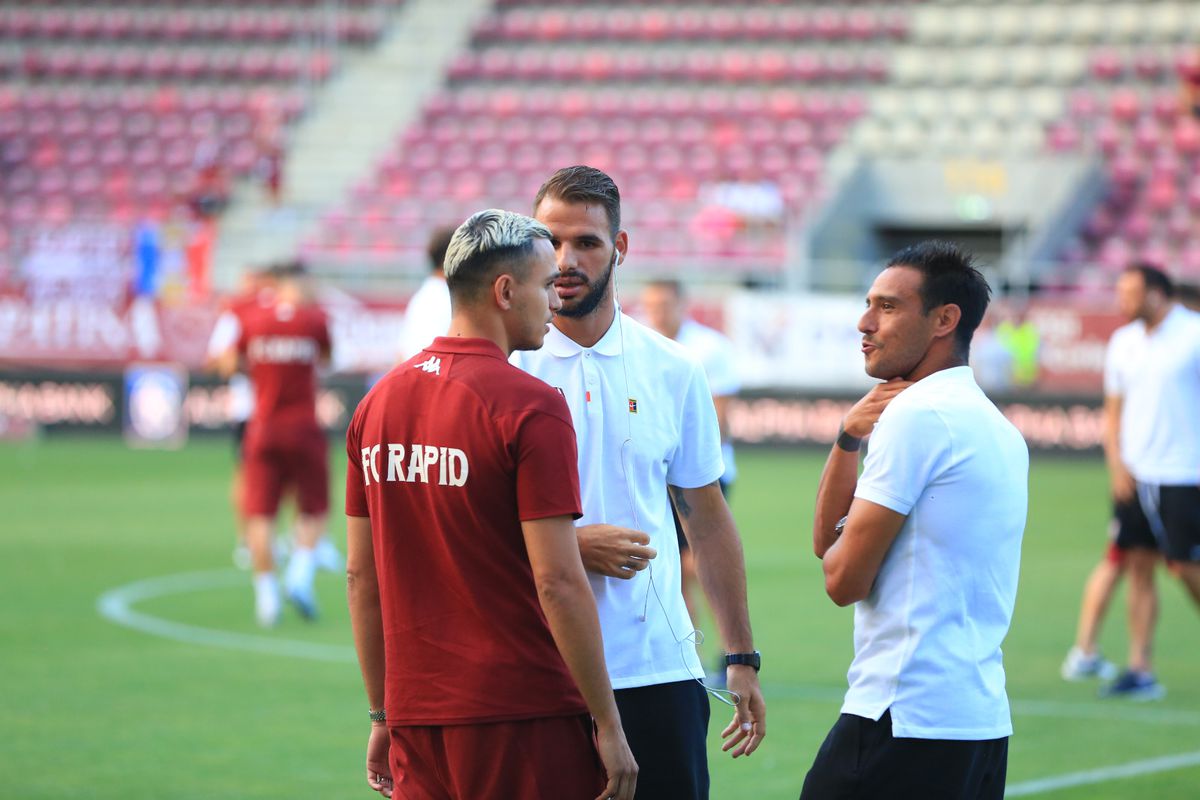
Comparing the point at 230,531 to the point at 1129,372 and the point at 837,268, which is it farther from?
the point at 837,268

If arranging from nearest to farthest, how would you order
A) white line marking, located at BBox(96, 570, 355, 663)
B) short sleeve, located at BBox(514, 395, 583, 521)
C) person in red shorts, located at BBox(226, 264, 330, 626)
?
short sleeve, located at BBox(514, 395, 583, 521) → white line marking, located at BBox(96, 570, 355, 663) → person in red shorts, located at BBox(226, 264, 330, 626)

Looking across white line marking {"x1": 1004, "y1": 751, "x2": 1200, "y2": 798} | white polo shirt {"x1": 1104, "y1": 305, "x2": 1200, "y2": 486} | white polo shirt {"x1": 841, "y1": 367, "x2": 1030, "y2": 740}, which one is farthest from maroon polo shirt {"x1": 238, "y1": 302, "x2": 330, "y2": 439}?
white polo shirt {"x1": 841, "y1": 367, "x2": 1030, "y2": 740}

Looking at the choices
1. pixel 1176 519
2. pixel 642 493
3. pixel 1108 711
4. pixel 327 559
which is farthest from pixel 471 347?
pixel 327 559

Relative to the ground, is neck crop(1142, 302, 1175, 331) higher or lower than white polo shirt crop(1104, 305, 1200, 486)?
higher

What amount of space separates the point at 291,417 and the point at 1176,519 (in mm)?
6549

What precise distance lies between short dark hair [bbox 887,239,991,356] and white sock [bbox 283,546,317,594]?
349 inches

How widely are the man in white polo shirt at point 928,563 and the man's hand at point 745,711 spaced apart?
267 mm

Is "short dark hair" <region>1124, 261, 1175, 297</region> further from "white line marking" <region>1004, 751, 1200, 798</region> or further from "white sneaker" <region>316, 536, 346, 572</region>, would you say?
"white sneaker" <region>316, 536, 346, 572</region>

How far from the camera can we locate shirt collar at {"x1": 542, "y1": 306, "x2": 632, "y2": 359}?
466 cm

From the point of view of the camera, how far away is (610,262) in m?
4.68

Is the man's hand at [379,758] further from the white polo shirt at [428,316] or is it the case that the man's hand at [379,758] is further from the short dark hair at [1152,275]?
the short dark hair at [1152,275]

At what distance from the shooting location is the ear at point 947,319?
176 inches

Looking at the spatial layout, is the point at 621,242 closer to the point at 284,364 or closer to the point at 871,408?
the point at 871,408

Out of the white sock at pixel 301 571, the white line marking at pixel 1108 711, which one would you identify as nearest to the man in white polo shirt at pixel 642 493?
the white line marking at pixel 1108 711
